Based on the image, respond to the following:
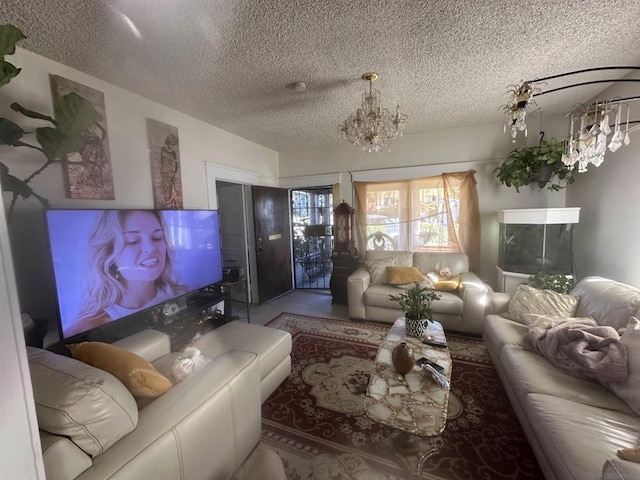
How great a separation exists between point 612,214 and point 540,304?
120cm

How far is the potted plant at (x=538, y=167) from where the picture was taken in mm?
2760

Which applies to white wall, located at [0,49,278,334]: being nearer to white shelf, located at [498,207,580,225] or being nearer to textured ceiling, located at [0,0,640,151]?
textured ceiling, located at [0,0,640,151]

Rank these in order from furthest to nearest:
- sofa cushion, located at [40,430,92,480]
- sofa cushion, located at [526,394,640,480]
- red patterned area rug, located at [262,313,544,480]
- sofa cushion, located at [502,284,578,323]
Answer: sofa cushion, located at [502,284,578,323] < red patterned area rug, located at [262,313,544,480] < sofa cushion, located at [526,394,640,480] < sofa cushion, located at [40,430,92,480]

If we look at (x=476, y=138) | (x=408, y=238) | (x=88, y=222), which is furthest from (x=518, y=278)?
(x=88, y=222)

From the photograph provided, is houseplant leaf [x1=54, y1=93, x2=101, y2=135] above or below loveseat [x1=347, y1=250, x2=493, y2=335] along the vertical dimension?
above

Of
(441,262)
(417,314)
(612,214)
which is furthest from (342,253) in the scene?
(612,214)

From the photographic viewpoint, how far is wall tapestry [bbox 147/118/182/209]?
8.00 ft

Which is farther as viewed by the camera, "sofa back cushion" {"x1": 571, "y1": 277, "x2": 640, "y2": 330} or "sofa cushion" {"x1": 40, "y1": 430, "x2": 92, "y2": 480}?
"sofa back cushion" {"x1": 571, "y1": 277, "x2": 640, "y2": 330}

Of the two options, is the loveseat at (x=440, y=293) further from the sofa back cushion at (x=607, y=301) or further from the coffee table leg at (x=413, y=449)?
the coffee table leg at (x=413, y=449)

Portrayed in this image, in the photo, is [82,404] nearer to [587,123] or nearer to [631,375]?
[631,375]

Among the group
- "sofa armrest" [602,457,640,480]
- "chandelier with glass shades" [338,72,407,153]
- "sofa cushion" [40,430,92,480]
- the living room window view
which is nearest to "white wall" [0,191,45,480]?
the living room window view

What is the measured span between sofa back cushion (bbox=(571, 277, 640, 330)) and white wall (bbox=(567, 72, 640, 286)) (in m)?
0.38

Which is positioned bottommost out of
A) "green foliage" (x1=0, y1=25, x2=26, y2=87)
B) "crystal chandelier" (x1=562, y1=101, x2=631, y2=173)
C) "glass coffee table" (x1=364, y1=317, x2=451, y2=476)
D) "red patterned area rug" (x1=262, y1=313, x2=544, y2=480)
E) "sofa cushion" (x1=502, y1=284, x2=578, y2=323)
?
"red patterned area rug" (x1=262, y1=313, x2=544, y2=480)

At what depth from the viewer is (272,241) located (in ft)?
13.6
